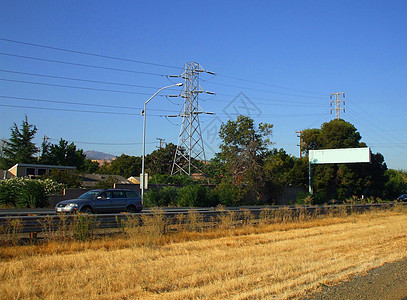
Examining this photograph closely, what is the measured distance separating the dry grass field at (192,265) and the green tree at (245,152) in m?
27.2

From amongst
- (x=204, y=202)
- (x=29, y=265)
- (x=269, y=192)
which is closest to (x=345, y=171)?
(x=269, y=192)

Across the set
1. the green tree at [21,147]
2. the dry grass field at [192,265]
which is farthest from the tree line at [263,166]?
the dry grass field at [192,265]

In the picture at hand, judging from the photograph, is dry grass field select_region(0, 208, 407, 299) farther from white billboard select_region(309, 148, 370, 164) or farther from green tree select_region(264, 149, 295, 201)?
white billboard select_region(309, 148, 370, 164)

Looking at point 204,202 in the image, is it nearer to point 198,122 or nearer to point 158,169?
point 198,122

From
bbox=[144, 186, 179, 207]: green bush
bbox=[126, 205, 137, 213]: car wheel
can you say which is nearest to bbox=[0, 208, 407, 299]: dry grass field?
bbox=[126, 205, 137, 213]: car wheel

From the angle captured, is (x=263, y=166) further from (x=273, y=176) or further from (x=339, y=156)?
(x=339, y=156)

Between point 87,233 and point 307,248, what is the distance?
6.75m

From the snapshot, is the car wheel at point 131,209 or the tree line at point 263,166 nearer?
the car wheel at point 131,209

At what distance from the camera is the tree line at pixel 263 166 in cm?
4312

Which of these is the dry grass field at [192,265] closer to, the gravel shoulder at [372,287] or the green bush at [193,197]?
the gravel shoulder at [372,287]

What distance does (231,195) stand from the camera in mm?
40344

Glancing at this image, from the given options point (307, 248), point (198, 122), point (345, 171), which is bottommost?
point (307, 248)

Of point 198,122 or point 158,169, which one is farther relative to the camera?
point 158,169

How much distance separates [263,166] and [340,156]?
37.6ft
